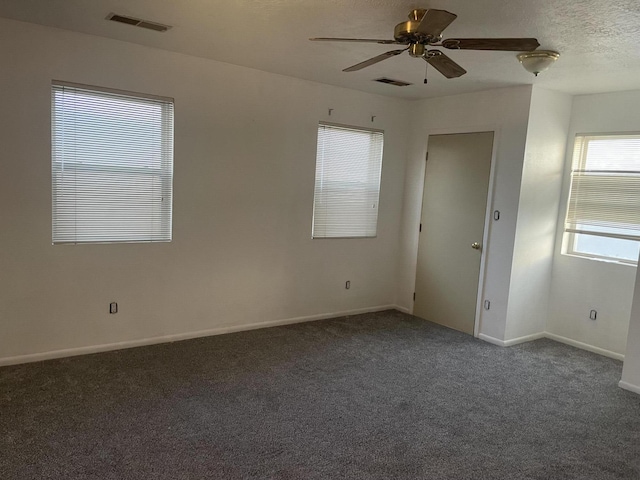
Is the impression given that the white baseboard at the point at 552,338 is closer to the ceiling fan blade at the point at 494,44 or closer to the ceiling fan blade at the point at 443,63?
the ceiling fan blade at the point at 443,63

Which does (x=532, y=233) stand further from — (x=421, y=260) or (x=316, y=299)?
(x=316, y=299)

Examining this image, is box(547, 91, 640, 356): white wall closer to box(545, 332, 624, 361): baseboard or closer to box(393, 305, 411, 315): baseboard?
box(545, 332, 624, 361): baseboard

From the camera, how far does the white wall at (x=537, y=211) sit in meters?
4.52

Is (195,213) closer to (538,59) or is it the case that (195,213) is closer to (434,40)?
(434,40)

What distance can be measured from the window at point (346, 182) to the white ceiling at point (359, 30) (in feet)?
3.05

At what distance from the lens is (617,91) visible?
14.5ft

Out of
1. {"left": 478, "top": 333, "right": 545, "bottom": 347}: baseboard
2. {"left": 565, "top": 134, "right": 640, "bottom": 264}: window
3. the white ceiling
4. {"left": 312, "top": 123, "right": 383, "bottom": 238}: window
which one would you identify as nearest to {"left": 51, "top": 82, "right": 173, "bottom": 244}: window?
the white ceiling

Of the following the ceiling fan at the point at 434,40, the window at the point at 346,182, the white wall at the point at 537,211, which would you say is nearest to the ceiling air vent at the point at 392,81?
the window at the point at 346,182

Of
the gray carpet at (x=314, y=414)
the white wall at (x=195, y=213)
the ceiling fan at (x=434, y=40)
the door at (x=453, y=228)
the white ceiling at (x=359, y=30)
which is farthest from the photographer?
the door at (x=453, y=228)

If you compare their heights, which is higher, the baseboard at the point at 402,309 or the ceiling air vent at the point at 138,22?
Result: the ceiling air vent at the point at 138,22

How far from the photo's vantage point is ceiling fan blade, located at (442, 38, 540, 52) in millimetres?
2384

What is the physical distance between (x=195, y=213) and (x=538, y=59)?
9.93ft

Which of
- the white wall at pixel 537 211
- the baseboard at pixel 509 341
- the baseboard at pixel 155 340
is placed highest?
the white wall at pixel 537 211

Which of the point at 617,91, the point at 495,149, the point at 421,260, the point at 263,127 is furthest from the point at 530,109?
the point at 263,127
